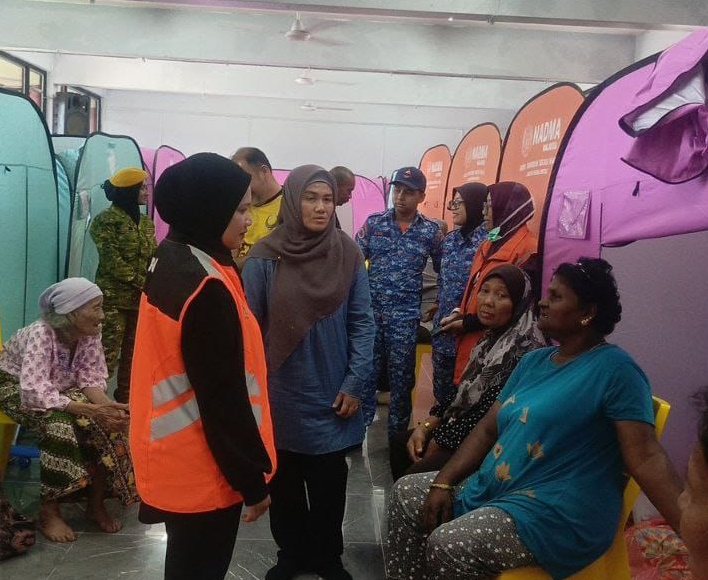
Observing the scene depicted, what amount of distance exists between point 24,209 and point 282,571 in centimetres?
220

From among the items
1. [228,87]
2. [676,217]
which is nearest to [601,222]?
[676,217]

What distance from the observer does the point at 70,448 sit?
228cm

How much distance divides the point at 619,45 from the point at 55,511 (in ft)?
19.4

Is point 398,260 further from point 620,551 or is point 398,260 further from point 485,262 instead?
point 620,551

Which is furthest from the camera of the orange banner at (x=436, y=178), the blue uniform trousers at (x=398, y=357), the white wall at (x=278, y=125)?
the white wall at (x=278, y=125)

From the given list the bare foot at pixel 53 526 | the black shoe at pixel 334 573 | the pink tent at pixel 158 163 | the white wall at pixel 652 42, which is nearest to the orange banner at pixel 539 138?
the black shoe at pixel 334 573

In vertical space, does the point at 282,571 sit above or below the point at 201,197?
below

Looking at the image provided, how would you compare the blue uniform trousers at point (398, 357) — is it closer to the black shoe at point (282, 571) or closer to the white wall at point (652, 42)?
the black shoe at point (282, 571)

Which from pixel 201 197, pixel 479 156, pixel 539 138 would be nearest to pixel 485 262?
pixel 539 138

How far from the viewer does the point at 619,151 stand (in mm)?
1892

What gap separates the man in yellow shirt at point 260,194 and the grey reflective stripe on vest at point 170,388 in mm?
1579

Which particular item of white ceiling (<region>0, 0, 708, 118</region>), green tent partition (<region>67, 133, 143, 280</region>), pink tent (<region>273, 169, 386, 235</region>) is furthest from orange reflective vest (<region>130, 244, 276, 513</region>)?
pink tent (<region>273, 169, 386, 235</region>)

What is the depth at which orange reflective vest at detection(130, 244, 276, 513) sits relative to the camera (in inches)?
46.8

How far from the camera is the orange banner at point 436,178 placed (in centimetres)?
701
